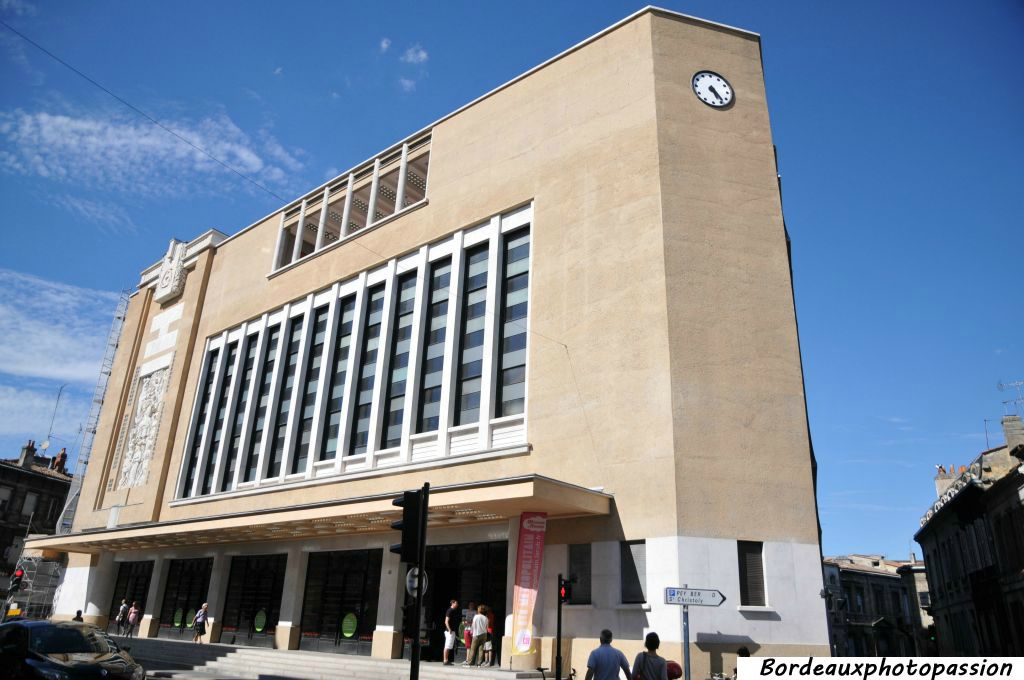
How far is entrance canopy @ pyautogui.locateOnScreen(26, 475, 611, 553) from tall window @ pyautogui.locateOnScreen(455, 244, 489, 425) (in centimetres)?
376

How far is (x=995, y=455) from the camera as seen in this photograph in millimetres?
38688

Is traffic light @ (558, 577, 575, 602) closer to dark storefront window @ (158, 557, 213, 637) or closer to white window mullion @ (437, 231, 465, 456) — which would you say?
white window mullion @ (437, 231, 465, 456)

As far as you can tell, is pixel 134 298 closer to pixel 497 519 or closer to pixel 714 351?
pixel 497 519

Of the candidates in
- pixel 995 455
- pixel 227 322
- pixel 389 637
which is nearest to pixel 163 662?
pixel 389 637

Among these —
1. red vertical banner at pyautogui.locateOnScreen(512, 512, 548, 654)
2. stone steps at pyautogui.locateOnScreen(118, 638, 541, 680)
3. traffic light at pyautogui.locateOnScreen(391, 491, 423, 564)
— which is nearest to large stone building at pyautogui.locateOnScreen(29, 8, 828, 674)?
red vertical banner at pyautogui.locateOnScreen(512, 512, 548, 654)

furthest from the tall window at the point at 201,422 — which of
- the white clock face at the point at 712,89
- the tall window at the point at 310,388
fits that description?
the white clock face at the point at 712,89

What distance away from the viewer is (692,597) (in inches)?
564

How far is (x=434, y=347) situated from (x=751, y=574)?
40.5 feet

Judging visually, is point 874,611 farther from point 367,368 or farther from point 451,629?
point 451,629

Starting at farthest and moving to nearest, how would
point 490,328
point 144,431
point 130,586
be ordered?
point 144,431 < point 130,586 < point 490,328

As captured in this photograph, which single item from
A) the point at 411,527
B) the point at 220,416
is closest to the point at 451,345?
the point at 411,527

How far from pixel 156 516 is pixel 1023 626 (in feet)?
126

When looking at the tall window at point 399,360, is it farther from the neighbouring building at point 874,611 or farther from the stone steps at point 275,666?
the neighbouring building at point 874,611

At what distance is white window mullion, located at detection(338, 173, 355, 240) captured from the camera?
30391 millimetres
